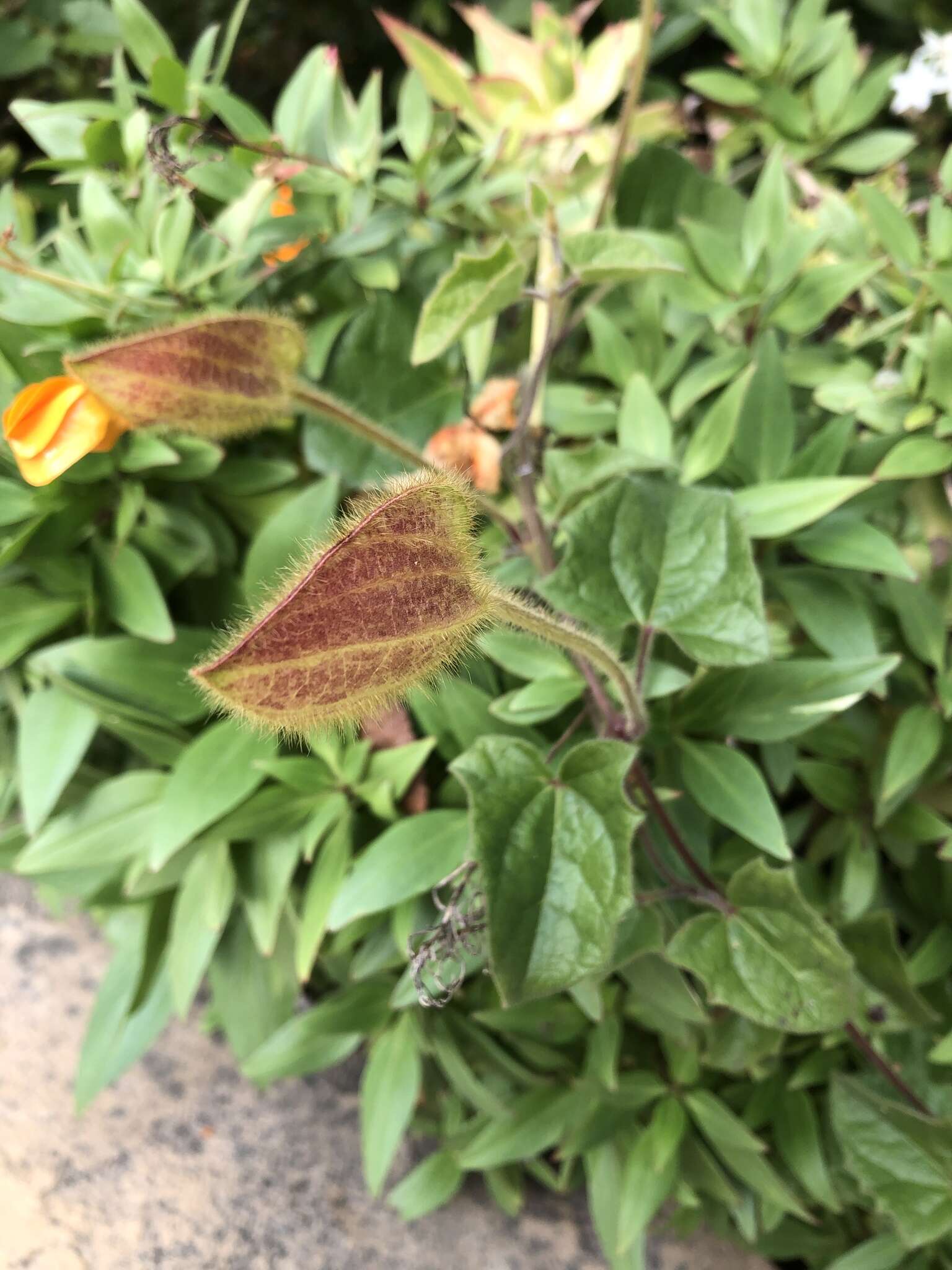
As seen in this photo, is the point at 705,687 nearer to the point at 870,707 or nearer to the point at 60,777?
the point at 870,707

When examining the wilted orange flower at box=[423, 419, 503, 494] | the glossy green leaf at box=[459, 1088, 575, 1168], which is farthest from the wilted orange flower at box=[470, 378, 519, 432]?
the glossy green leaf at box=[459, 1088, 575, 1168]

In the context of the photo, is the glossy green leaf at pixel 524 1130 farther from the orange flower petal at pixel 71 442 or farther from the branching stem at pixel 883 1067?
the orange flower petal at pixel 71 442

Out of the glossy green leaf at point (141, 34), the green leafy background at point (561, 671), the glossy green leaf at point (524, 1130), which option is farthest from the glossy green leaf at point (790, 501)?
the glossy green leaf at point (141, 34)

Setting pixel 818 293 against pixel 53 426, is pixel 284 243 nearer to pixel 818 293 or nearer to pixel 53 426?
pixel 53 426

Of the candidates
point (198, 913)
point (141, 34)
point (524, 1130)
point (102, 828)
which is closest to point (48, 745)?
point (102, 828)

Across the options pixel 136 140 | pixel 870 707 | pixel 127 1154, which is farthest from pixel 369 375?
pixel 127 1154
